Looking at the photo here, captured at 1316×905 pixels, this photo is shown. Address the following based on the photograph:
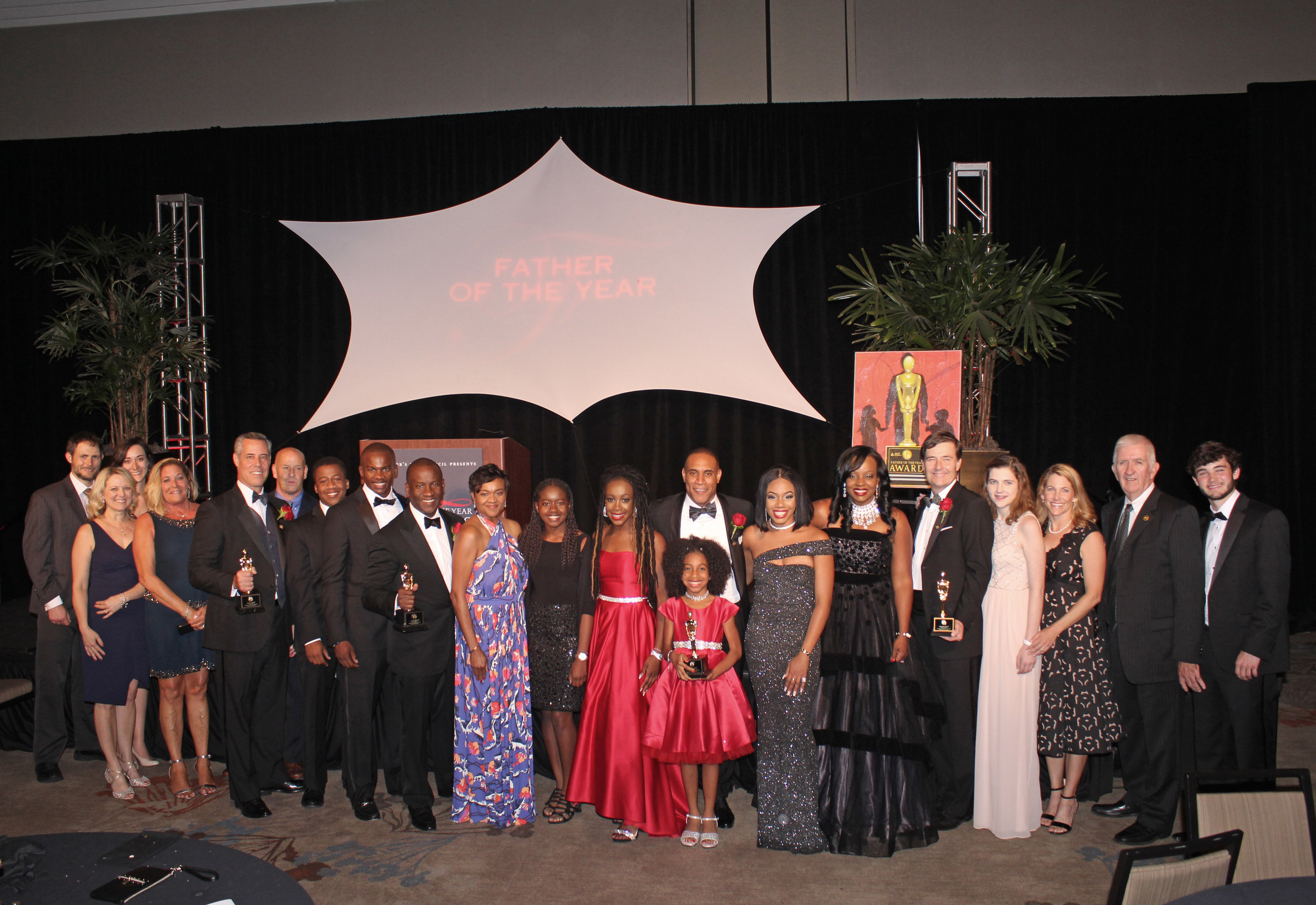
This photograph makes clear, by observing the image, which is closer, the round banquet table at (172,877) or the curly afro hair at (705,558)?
the round banquet table at (172,877)

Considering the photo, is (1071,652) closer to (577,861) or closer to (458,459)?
(577,861)

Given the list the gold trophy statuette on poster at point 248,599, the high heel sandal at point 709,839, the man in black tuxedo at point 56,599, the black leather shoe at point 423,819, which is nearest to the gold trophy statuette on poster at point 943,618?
the high heel sandal at point 709,839

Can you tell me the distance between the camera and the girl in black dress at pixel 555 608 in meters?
3.91

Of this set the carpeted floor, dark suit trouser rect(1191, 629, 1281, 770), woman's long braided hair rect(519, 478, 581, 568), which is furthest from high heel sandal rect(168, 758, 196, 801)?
dark suit trouser rect(1191, 629, 1281, 770)

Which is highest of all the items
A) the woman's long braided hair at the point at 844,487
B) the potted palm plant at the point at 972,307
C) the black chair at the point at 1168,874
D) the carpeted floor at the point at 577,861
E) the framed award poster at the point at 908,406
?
the potted palm plant at the point at 972,307

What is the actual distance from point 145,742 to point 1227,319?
28.2 ft

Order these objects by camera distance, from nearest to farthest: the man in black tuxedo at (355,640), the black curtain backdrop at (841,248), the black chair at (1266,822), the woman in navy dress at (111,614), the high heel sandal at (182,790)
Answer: the black chair at (1266,822), the man in black tuxedo at (355,640), the high heel sandal at (182,790), the woman in navy dress at (111,614), the black curtain backdrop at (841,248)

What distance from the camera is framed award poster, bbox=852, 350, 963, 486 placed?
5121 millimetres

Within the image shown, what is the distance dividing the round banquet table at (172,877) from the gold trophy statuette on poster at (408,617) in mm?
1671

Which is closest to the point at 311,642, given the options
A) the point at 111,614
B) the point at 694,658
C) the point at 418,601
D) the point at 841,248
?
the point at 418,601

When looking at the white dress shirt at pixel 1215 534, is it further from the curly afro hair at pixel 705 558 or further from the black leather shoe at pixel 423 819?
the black leather shoe at pixel 423 819

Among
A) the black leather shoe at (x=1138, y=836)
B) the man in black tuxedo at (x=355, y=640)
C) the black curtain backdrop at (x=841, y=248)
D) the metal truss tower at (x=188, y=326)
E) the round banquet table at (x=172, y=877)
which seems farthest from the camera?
the black curtain backdrop at (x=841, y=248)

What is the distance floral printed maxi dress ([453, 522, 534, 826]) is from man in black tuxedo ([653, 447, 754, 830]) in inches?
32.7

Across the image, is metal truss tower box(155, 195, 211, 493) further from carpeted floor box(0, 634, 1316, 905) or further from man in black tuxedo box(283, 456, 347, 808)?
carpeted floor box(0, 634, 1316, 905)
